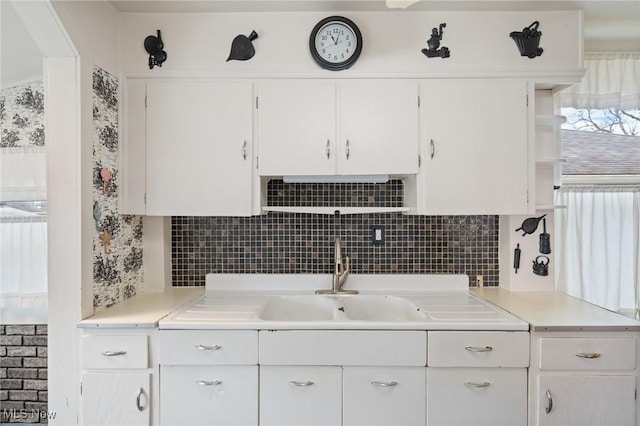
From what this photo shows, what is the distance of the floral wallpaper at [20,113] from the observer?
217 cm

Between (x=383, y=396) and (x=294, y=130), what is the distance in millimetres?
1319

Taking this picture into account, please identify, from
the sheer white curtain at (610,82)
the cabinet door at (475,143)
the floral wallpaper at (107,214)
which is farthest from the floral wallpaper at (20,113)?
the sheer white curtain at (610,82)

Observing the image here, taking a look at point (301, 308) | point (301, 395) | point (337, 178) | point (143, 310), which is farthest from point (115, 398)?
point (337, 178)

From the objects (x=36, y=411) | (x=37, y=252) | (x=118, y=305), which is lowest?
(x=36, y=411)

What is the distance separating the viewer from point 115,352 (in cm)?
160

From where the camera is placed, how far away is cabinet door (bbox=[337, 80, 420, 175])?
6.29 feet

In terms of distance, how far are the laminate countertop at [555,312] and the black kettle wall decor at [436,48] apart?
1300 mm

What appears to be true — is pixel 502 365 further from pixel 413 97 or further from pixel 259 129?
pixel 259 129

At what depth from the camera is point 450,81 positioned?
1.92 m

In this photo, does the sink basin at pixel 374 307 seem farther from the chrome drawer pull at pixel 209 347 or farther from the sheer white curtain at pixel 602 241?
the sheer white curtain at pixel 602 241

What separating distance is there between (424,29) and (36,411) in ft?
10.5

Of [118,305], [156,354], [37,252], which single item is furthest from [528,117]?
[37,252]

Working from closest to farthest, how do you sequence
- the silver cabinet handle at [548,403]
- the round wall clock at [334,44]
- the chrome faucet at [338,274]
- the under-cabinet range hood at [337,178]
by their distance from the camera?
1. the silver cabinet handle at [548,403]
2. the round wall clock at [334,44]
3. the under-cabinet range hood at [337,178]
4. the chrome faucet at [338,274]

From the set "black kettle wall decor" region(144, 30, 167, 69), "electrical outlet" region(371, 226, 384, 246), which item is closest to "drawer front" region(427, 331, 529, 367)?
"electrical outlet" region(371, 226, 384, 246)
